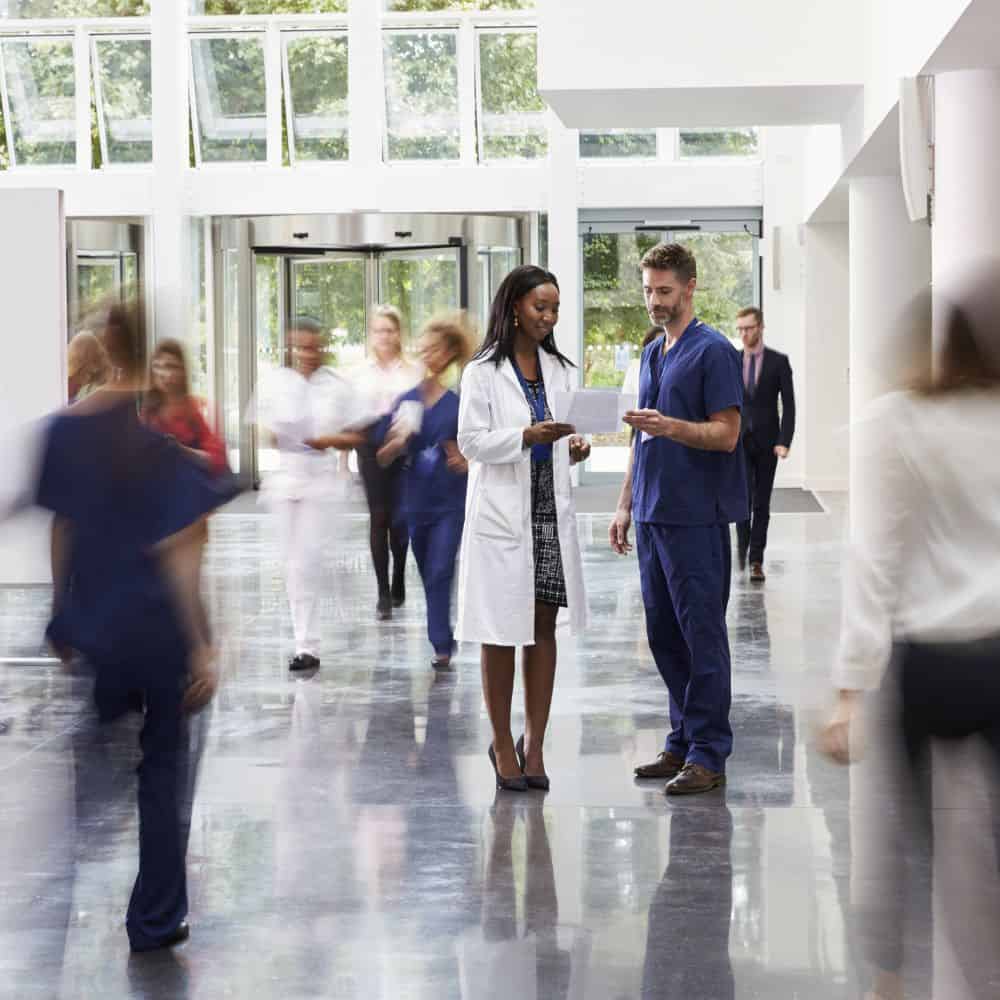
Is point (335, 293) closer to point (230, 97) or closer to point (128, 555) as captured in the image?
point (230, 97)

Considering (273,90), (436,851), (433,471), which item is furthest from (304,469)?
(273,90)

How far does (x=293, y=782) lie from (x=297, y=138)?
16.7 m

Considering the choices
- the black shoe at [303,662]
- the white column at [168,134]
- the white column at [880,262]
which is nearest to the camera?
the black shoe at [303,662]

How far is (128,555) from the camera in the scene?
4137 millimetres

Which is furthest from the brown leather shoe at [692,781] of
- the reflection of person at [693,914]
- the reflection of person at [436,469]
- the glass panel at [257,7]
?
the glass panel at [257,7]

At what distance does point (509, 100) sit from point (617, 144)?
1469 millimetres

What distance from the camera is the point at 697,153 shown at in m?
22.0

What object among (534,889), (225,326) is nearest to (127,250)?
(225,326)

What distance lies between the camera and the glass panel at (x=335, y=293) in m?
21.5

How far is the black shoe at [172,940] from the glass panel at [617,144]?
1829cm

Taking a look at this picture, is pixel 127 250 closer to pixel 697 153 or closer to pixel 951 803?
pixel 697 153

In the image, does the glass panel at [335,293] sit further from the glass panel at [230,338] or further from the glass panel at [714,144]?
the glass panel at [714,144]

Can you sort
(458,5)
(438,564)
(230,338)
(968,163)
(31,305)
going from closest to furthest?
(31,305)
(438,564)
(968,163)
(230,338)
(458,5)

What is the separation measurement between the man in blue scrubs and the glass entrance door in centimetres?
1582
